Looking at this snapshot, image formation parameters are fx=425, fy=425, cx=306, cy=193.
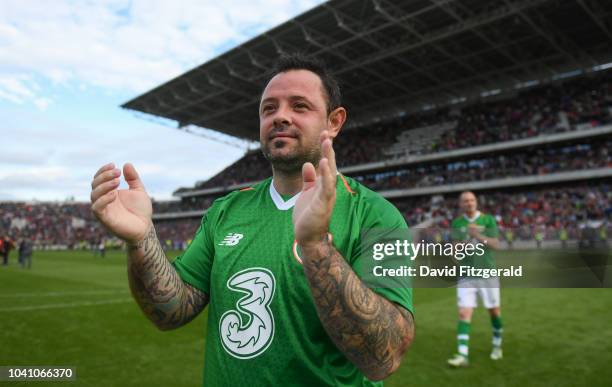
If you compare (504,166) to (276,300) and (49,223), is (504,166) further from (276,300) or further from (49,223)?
(49,223)

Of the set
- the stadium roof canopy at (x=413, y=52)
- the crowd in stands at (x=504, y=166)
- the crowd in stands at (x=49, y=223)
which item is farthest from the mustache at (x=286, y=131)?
the crowd in stands at (x=49, y=223)

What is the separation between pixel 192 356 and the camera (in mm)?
6273

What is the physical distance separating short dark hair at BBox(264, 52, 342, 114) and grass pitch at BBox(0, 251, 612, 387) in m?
4.22

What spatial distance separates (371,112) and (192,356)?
38.2 metres

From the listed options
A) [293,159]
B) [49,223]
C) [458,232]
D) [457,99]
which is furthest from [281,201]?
[49,223]

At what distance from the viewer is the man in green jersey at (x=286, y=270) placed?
4.85 feet

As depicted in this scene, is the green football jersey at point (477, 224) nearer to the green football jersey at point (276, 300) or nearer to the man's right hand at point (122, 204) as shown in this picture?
the green football jersey at point (276, 300)

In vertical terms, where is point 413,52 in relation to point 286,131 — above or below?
above

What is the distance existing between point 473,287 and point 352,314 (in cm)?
539

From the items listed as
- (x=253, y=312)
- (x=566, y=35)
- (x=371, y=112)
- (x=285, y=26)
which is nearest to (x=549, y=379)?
(x=253, y=312)

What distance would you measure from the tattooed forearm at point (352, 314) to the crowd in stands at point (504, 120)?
33.3 meters

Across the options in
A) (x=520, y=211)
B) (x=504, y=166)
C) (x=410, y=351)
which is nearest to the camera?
A: (x=410, y=351)

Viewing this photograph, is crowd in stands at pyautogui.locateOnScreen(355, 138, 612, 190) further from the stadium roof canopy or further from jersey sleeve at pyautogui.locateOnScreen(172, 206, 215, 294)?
jersey sleeve at pyautogui.locateOnScreen(172, 206, 215, 294)

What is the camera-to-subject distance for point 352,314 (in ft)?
4.79
